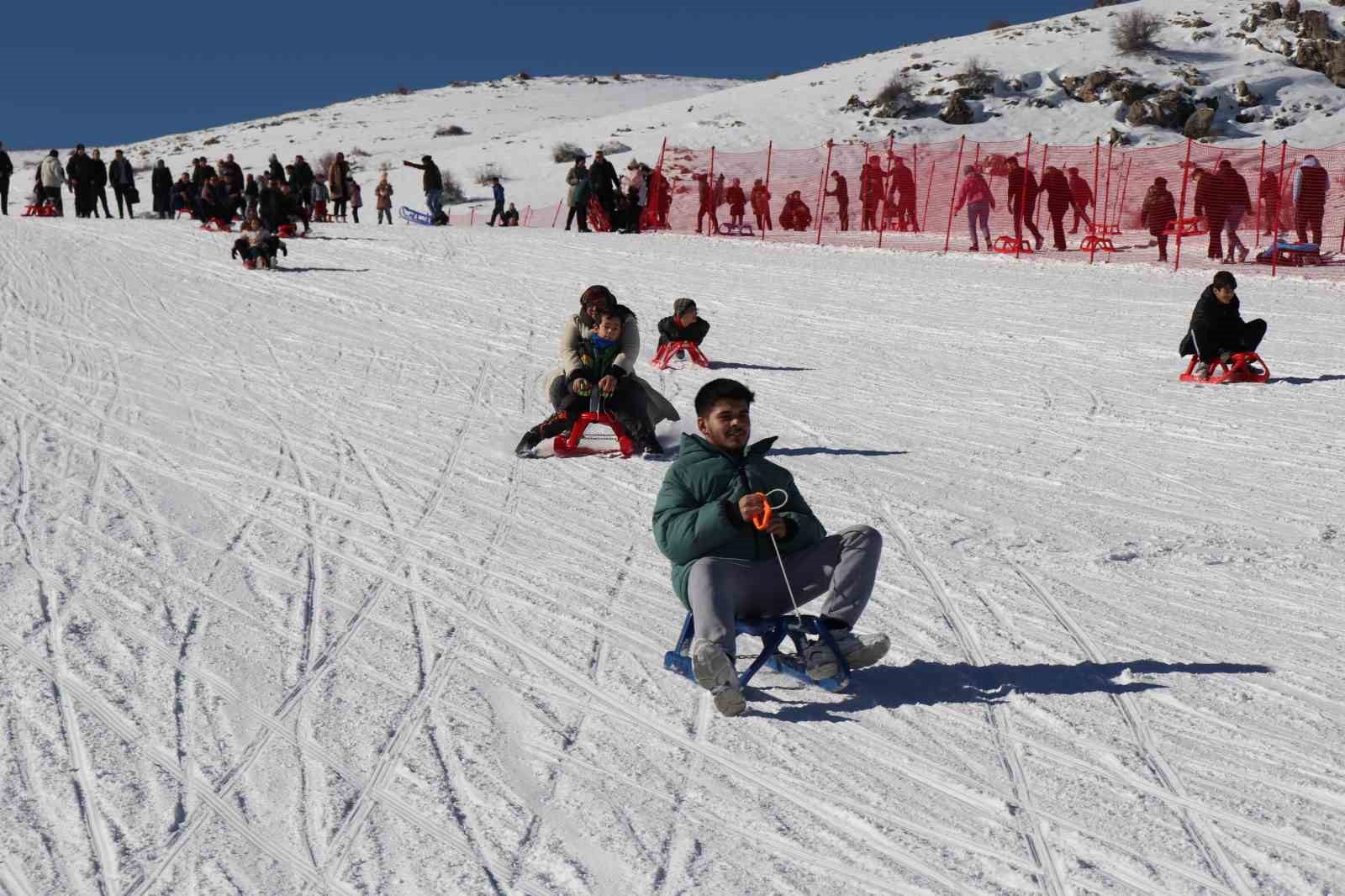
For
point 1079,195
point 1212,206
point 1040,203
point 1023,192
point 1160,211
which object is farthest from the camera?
point 1040,203

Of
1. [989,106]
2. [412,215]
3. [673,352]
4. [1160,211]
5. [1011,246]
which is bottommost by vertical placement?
[673,352]

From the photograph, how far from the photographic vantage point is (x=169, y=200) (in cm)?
2823

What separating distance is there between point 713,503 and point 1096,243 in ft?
59.9

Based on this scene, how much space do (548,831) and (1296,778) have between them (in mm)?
2101

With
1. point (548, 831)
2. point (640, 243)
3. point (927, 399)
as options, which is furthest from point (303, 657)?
point (640, 243)

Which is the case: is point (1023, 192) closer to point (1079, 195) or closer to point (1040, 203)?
point (1079, 195)

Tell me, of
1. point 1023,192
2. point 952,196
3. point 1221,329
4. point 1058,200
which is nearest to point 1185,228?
point 1058,200

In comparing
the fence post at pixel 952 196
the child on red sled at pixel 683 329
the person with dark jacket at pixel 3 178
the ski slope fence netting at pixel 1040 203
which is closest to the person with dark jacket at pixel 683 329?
the child on red sled at pixel 683 329

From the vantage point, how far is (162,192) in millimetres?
27969

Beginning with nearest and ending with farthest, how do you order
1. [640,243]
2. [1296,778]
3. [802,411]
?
[1296,778] < [802,411] < [640,243]

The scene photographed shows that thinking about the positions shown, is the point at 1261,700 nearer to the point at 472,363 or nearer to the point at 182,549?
the point at 182,549

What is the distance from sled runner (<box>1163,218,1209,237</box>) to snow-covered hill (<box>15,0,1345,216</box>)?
1828 cm

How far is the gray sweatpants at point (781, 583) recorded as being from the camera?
437cm

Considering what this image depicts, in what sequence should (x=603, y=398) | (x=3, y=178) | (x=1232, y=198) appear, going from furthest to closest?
(x=3, y=178) → (x=1232, y=198) → (x=603, y=398)
